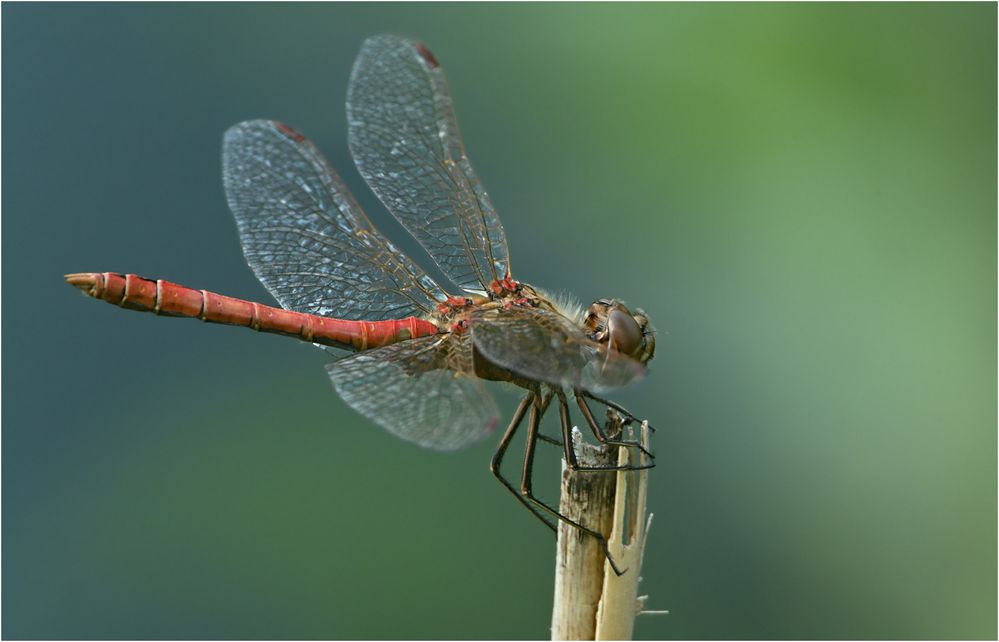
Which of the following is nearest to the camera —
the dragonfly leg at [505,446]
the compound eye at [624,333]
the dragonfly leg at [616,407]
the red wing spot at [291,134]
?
the dragonfly leg at [616,407]

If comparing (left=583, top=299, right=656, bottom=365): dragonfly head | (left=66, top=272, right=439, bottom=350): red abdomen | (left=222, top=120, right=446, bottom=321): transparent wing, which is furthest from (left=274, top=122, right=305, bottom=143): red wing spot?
(left=583, top=299, right=656, bottom=365): dragonfly head

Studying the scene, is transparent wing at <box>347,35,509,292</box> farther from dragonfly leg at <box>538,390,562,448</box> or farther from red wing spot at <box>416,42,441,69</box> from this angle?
dragonfly leg at <box>538,390,562,448</box>

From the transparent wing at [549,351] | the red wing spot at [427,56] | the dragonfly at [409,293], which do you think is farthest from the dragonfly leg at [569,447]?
the red wing spot at [427,56]

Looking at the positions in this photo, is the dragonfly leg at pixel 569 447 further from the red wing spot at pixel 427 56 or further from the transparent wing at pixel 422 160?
the red wing spot at pixel 427 56

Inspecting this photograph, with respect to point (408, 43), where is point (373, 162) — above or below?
below

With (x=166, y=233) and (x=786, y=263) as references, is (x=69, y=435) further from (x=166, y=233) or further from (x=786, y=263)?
(x=786, y=263)

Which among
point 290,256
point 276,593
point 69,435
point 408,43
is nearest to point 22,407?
point 69,435
